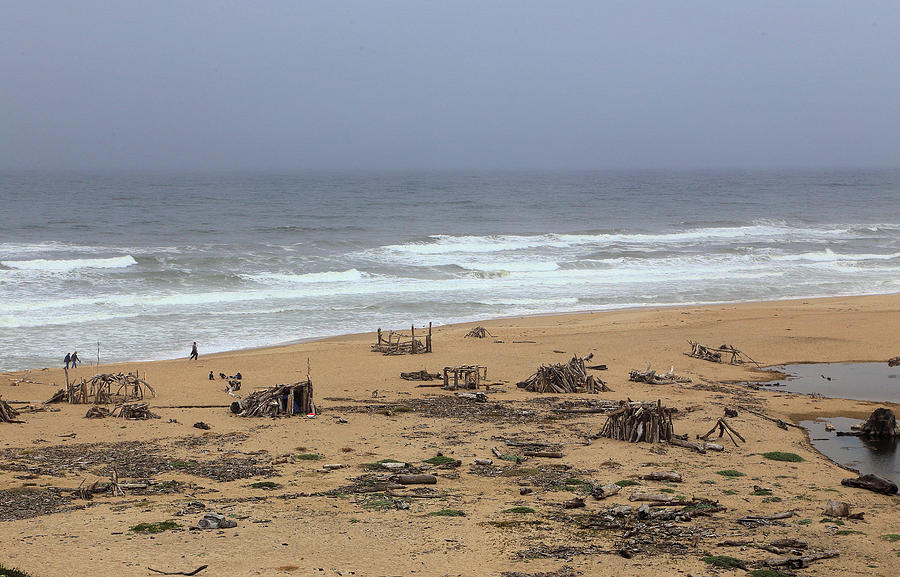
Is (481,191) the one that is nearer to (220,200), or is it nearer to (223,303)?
(220,200)

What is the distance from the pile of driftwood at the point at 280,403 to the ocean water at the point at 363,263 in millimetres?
9470

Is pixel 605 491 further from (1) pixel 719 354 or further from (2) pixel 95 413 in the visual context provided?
(1) pixel 719 354

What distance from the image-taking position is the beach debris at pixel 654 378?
939 inches

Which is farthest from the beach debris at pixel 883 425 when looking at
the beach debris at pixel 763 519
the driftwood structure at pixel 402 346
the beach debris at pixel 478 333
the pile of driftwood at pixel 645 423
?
the beach debris at pixel 478 333

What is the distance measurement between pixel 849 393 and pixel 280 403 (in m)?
14.8

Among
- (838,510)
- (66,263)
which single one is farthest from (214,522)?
(66,263)

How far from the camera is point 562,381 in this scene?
22.8 metres

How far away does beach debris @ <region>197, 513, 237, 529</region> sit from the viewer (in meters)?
12.4

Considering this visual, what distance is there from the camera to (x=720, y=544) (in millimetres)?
12031

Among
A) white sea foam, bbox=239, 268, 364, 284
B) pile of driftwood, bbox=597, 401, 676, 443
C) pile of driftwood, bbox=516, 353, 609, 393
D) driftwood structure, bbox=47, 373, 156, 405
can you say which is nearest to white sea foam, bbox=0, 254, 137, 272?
white sea foam, bbox=239, 268, 364, 284

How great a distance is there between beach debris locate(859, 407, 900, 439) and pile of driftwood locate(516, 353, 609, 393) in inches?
267

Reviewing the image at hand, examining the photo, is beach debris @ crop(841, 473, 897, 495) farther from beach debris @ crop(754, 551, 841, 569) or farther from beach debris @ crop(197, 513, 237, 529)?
beach debris @ crop(197, 513, 237, 529)

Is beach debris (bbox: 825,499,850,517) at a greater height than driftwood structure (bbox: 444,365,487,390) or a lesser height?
lesser

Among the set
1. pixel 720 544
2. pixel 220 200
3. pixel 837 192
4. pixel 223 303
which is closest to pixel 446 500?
pixel 720 544
